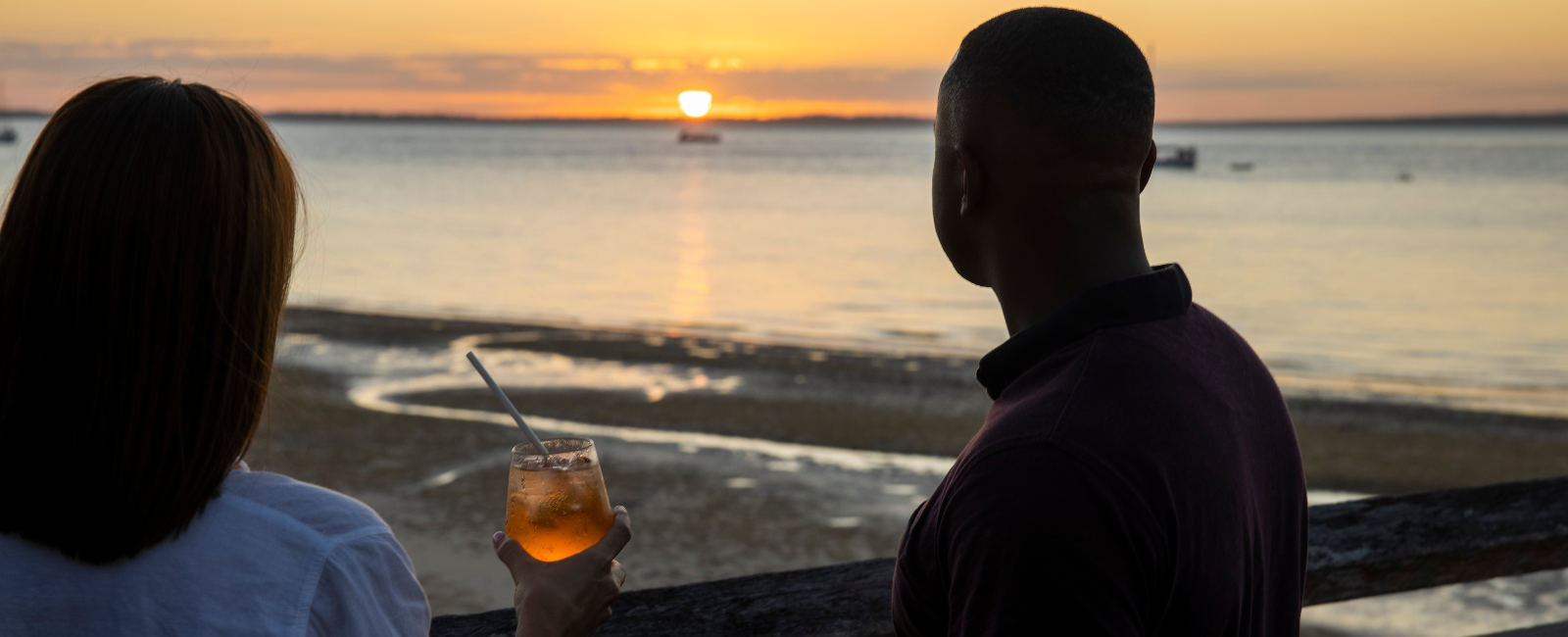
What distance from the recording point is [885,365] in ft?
52.4

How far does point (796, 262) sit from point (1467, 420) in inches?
868

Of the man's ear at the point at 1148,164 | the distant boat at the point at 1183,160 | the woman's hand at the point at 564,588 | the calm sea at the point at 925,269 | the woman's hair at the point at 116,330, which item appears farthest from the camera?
the distant boat at the point at 1183,160

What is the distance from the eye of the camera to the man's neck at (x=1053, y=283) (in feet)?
5.33

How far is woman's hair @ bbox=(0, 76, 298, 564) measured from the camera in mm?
1481

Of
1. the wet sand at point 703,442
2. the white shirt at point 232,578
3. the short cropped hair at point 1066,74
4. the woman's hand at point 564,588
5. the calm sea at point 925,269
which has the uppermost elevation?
the short cropped hair at point 1066,74

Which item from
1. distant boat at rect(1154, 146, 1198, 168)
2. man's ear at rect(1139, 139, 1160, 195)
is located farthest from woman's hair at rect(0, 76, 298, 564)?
distant boat at rect(1154, 146, 1198, 168)

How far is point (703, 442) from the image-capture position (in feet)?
37.7

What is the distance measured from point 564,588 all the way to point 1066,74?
1.09 m

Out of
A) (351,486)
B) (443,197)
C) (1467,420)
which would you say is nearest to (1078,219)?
(351,486)

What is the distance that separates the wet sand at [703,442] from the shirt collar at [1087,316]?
5439 mm

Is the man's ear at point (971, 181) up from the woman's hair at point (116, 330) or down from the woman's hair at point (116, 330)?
up

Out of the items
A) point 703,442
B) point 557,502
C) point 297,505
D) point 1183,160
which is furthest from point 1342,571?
point 1183,160

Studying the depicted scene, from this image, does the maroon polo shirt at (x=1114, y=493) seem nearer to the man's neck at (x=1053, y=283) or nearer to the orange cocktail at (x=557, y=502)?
the man's neck at (x=1053, y=283)

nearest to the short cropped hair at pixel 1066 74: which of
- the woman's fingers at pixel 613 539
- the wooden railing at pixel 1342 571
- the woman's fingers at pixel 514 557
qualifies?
the woman's fingers at pixel 613 539
